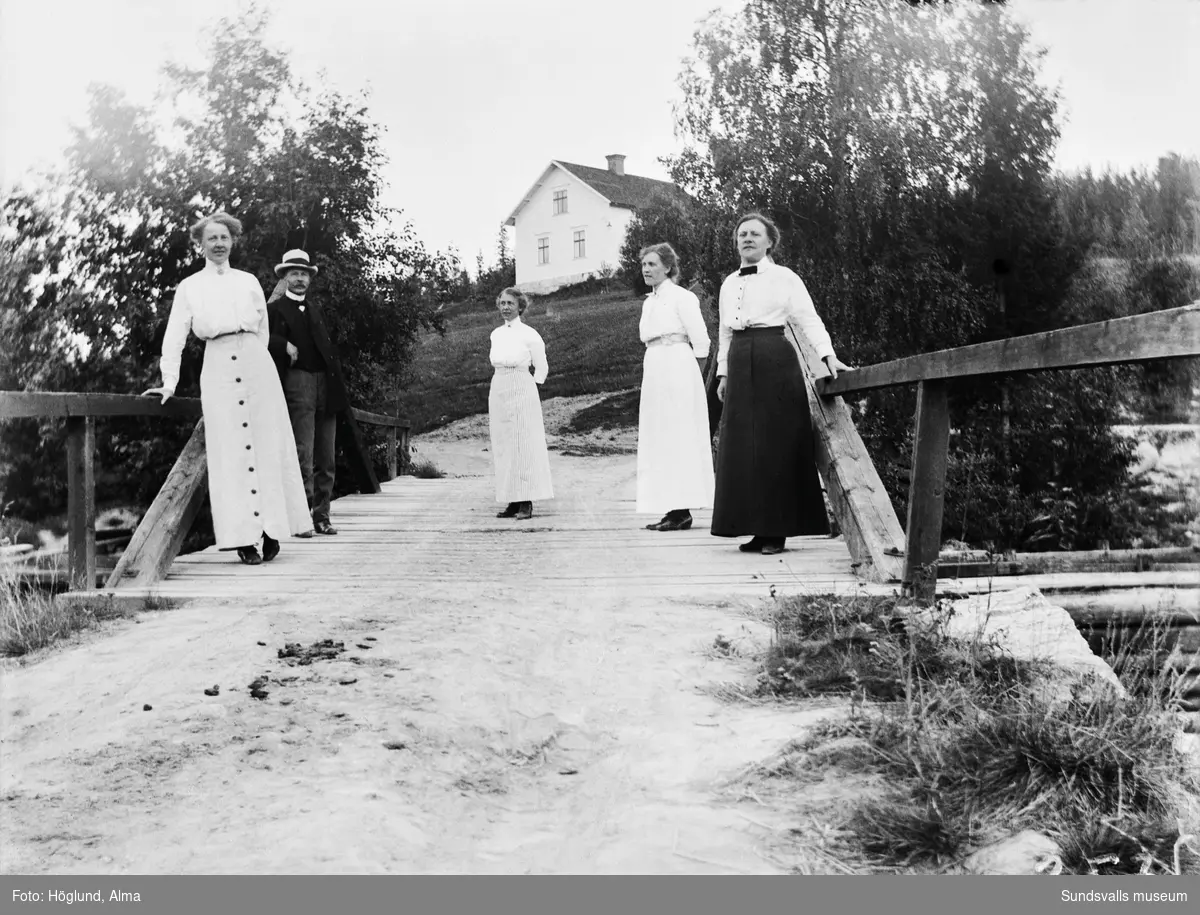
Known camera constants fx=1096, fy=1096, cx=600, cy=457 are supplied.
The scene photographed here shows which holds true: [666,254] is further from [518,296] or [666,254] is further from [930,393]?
Answer: [930,393]

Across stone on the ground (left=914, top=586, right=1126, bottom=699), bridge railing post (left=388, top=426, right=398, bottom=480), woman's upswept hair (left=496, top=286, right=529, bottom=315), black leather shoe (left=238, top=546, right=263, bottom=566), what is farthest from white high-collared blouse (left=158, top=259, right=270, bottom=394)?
bridge railing post (left=388, top=426, right=398, bottom=480)

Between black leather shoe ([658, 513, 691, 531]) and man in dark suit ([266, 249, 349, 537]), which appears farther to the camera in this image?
black leather shoe ([658, 513, 691, 531])

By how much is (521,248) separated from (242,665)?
5078 millimetres

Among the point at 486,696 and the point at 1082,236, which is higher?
the point at 1082,236

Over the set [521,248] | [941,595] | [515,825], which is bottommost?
[515,825]

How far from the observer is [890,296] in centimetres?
1401

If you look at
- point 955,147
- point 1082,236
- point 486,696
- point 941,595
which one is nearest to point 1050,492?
point 1082,236

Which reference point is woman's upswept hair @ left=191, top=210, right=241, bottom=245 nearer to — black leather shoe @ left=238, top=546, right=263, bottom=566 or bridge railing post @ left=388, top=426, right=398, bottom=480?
black leather shoe @ left=238, top=546, right=263, bottom=566

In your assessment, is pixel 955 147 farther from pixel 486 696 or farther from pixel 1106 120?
pixel 486 696

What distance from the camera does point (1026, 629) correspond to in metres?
3.64

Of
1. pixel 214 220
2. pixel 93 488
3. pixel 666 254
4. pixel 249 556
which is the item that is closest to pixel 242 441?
pixel 249 556

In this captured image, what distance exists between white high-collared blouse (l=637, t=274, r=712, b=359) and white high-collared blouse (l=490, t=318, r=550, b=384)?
1.08 metres

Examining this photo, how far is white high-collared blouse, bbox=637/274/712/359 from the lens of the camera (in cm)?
698

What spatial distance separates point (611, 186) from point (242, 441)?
8.85ft
